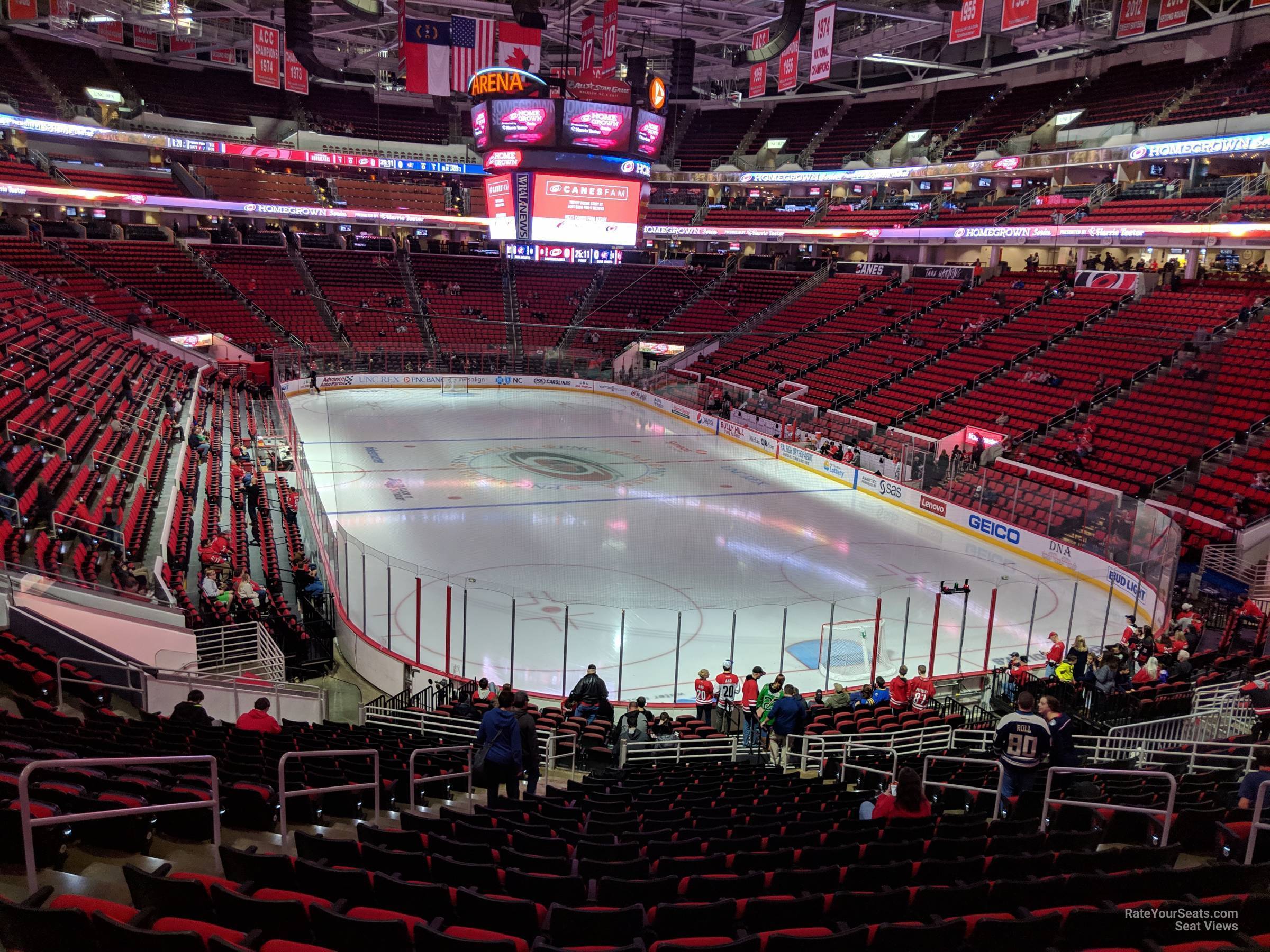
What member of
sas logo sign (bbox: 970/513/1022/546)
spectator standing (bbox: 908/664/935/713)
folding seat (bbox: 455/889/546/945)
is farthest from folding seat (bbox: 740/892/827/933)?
sas logo sign (bbox: 970/513/1022/546)

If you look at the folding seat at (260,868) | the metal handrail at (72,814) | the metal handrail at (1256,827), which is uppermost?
the metal handrail at (72,814)

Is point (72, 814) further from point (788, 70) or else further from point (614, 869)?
point (788, 70)

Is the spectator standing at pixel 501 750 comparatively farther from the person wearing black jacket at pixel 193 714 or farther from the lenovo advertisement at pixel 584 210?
the lenovo advertisement at pixel 584 210

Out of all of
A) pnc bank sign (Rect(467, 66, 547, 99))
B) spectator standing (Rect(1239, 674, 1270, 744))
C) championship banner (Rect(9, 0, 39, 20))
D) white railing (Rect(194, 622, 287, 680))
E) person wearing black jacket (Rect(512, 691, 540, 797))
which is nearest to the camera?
person wearing black jacket (Rect(512, 691, 540, 797))

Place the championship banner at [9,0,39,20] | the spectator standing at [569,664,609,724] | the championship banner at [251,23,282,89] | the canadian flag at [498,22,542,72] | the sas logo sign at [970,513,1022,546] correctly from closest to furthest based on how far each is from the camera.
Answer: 1. the spectator standing at [569,664,609,724]
2. the sas logo sign at [970,513,1022,546]
3. the championship banner at [9,0,39,20]
4. the canadian flag at [498,22,542,72]
5. the championship banner at [251,23,282,89]

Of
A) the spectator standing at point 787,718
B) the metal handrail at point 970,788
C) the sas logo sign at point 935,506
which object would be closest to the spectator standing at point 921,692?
the spectator standing at point 787,718

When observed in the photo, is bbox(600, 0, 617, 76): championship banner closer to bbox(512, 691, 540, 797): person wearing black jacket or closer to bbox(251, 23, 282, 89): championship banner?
bbox(251, 23, 282, 89): championship banner

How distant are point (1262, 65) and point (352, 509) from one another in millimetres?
31941

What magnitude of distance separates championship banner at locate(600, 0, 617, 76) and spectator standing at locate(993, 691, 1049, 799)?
20355mm

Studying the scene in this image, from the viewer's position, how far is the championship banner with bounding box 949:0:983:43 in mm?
19625

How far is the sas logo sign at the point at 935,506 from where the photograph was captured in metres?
21.5

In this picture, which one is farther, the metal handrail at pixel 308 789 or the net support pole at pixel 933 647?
the net support pole at pixel 933 647

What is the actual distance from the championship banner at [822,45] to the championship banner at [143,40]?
29.9 m

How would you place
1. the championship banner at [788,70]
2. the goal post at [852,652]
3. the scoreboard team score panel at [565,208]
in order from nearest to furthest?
the goal post at [852,652]
the scoreboard team score panel at [565,208]
the championship banner at [788,70]
